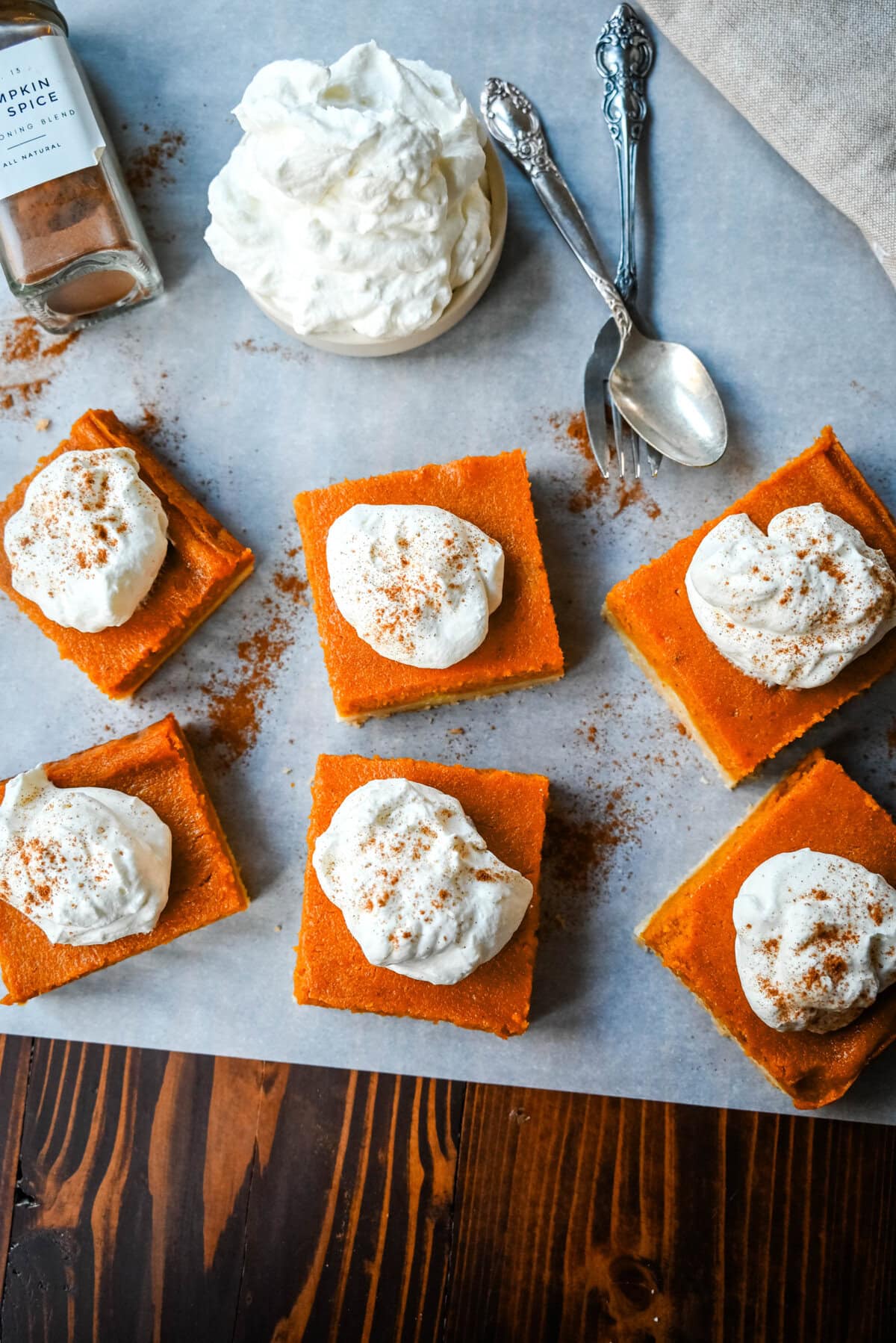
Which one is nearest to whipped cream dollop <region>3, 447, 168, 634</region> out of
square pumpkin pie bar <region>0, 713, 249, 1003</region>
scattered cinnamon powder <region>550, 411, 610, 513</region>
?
square pumpkin pie bar <region>0, 713, 249, 1003</region>

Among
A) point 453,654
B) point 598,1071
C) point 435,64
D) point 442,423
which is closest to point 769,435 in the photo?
point 442,423

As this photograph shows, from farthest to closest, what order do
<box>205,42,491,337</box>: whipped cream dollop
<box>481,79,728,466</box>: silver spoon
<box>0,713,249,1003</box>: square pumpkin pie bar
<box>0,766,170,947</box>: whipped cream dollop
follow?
<box>481,79,728,466</box>: silver spoon, <box>0,713,249,1003</box>: square pumpkin pie bar, <box>0,766,170,947</box>: whipped cream dollop, <box>205,42,491,337</box>: whipped cream dollop

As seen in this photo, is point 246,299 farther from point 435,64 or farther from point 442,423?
point 435,64

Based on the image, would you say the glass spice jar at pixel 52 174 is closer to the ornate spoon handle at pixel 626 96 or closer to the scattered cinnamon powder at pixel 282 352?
the scattered cinnamon powder at pixel 282 352

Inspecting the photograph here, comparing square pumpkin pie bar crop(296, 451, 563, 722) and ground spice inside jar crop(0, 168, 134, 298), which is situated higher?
ground spice inside jar crop(0, 168, 134, 298)

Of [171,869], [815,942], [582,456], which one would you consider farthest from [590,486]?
[171,869]

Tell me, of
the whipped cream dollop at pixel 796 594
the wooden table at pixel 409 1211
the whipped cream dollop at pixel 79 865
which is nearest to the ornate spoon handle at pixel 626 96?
the whipped cream dollop at pixel 796 594

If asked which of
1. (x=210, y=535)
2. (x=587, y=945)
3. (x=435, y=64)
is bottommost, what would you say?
(x=587, y=945)

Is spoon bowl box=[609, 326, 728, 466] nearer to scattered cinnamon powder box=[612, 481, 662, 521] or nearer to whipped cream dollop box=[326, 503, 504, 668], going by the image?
scattered cinnamon powder box=[612, 481, 662, 521]
